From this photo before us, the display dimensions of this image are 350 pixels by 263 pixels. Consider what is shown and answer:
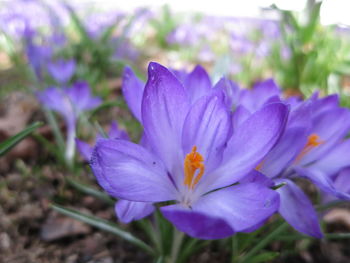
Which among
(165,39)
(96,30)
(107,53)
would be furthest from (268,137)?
(165,39)

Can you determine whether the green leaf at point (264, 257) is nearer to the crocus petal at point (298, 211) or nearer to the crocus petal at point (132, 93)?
the crocus petal at point (298, 211)

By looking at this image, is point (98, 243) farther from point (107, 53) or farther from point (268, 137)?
point (107, 53)

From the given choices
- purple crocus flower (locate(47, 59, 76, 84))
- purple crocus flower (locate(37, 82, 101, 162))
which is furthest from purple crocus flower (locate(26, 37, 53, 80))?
purple crocus flower (locate(37, 82, 101, 162))

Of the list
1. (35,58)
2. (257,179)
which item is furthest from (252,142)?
(35,58)

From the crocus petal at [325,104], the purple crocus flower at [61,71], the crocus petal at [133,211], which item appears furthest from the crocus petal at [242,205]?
the purple crocus flower at [61,71]

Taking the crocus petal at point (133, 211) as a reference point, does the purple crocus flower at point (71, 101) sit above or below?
above

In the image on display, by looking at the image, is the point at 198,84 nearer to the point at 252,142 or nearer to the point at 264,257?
the point at 252,142

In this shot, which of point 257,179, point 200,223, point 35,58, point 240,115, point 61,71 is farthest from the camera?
point 35,58
